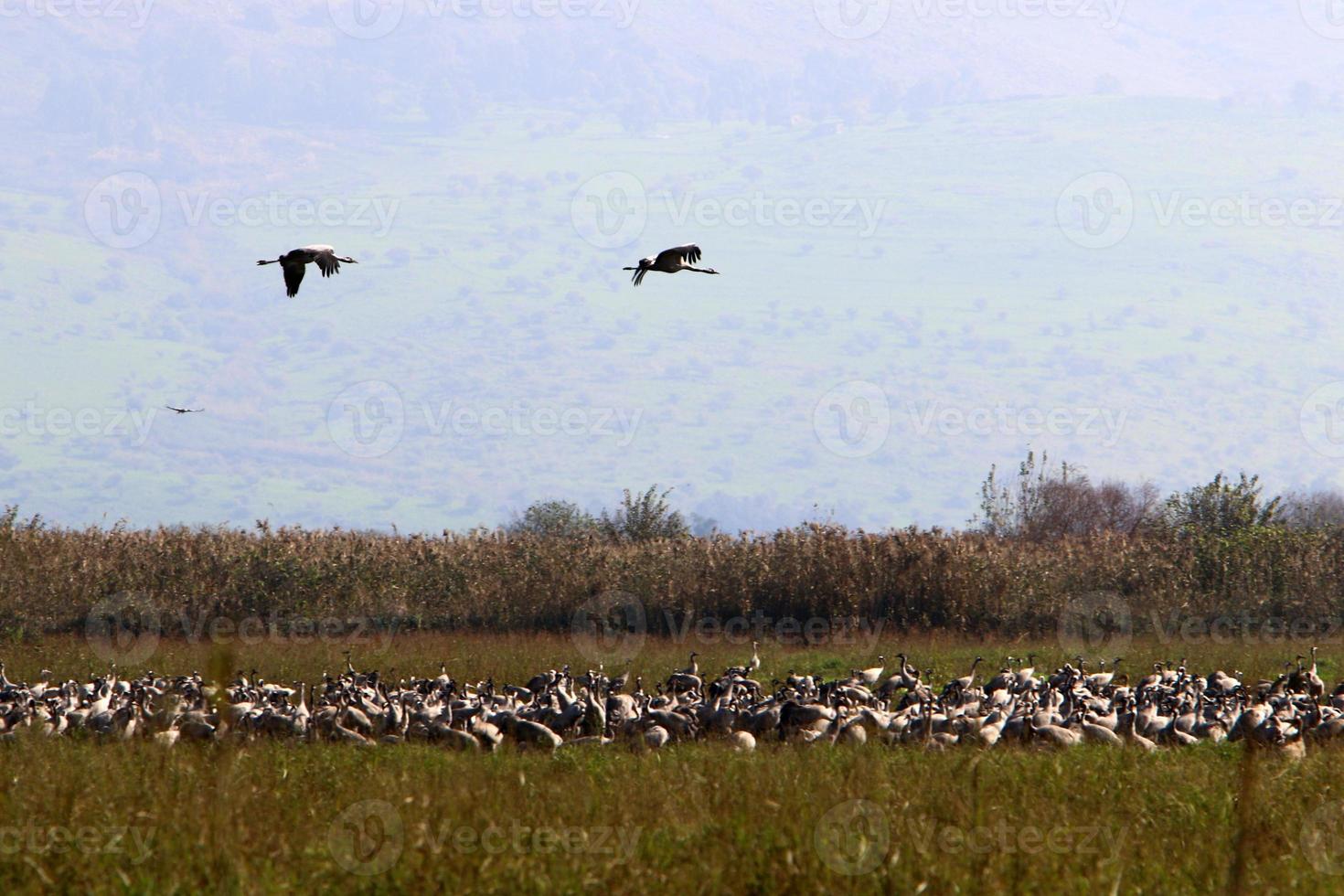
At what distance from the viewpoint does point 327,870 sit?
897cm

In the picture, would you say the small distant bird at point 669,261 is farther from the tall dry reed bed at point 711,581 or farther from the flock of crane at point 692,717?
the tall dry reed bed at point 711,581

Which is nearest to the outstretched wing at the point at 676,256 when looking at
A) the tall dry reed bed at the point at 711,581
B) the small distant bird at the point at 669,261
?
the small distant bird at the point at 669,261

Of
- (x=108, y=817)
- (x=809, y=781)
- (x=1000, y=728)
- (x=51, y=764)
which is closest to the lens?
(x=108, y=817)

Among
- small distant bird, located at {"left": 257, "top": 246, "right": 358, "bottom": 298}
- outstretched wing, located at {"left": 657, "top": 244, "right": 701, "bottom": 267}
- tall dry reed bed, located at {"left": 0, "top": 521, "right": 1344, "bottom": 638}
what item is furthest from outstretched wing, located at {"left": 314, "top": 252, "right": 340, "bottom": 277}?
tall dry reed bed, located at {"left": 0, "top": 521, "right": 1344, "bottom": 638}

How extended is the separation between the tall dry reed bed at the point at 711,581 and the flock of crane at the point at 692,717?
48.4ft

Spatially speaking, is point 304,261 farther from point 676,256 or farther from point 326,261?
point 676,256

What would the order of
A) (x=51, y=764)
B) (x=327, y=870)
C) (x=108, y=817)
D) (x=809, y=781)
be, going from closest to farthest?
1. (x=327, y=870)
2. (x=108, y=817)
3. (x=809, y=781)
4. (x=51, y=764)

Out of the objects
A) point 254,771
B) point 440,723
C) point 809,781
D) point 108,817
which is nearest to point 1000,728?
point 809,781

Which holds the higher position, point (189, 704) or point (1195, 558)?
point (1195, 558)

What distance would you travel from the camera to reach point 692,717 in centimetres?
1616

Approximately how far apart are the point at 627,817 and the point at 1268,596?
2753cm

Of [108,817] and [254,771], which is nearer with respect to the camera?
[108,817]

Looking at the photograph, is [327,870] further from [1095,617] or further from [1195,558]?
[1195,558]

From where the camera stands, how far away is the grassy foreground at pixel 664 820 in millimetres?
8867
